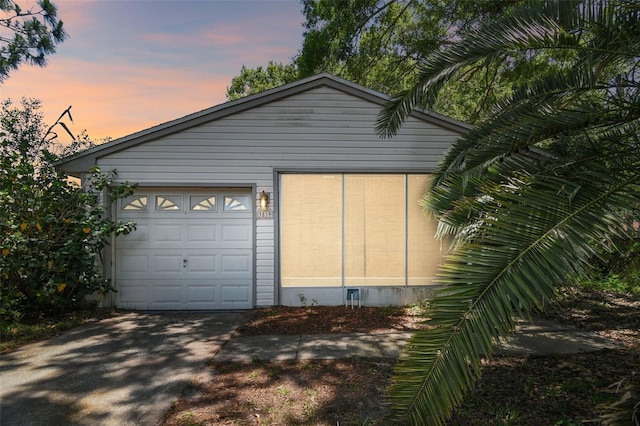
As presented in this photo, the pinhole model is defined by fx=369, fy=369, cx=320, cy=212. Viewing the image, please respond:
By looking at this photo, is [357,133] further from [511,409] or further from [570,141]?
[511,409]

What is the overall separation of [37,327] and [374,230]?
5.93 metres

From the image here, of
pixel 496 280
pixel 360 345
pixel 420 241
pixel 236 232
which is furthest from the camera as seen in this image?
pixel 420 241

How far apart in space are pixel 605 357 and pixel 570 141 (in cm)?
282

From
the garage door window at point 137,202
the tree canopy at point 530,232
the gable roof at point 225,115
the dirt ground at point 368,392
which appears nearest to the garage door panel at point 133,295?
the garage door window at point 137,202

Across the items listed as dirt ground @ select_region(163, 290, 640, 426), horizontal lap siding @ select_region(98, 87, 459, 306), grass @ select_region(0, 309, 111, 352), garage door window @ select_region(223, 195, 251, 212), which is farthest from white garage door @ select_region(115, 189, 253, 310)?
dirt ground @ select_region(163, 290, 640, 426)

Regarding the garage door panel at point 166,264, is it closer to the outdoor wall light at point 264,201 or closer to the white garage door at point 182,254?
the white garage door at point 182,254

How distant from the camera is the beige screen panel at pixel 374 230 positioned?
24.2 ft

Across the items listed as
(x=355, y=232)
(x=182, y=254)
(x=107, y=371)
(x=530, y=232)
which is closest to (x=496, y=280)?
(x=530, y=232)

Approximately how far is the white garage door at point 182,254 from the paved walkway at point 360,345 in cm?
207

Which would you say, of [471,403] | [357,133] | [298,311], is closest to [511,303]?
[471,403]

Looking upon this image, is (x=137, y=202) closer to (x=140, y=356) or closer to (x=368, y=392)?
(x=140, y=356)

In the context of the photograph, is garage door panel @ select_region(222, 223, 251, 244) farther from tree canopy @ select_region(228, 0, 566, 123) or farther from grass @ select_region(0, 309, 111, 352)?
tree canopy @ select_region(228, 0, 566, 123)

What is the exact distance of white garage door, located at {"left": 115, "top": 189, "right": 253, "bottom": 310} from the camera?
7289 mm

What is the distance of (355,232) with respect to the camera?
7.43m
